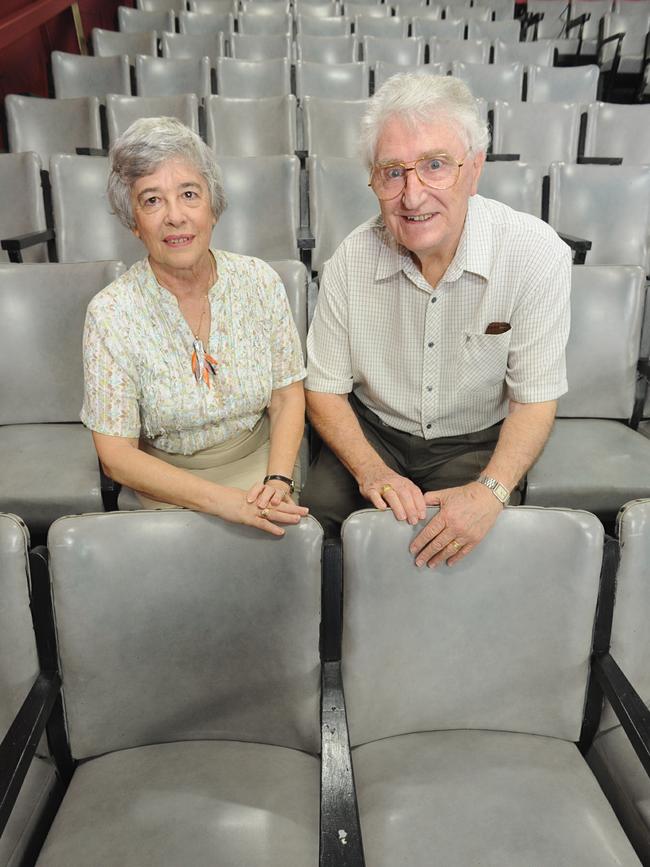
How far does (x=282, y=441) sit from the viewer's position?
1.17 metres

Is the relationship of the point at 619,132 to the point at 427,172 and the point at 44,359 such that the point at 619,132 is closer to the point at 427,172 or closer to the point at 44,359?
the point at 427,172

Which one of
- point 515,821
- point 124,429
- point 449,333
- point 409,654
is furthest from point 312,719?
point 449,333

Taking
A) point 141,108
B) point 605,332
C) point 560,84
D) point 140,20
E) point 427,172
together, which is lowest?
point 605,332

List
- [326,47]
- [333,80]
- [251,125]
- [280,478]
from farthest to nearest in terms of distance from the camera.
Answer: [326,47] < [333,80] < [251,125] < [280,478]

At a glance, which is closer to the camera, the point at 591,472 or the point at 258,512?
the point at 258,512

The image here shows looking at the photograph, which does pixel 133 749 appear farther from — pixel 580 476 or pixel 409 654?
pixel 580 476

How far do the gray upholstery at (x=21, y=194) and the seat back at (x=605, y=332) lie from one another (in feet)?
5.32

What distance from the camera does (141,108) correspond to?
105 inches

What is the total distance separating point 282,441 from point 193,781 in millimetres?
563

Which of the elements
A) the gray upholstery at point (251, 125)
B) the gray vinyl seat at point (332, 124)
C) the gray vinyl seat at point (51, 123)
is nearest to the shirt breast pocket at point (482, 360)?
the gray vinyl seat at point (332, 124)

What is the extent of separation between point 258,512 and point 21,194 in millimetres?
1729

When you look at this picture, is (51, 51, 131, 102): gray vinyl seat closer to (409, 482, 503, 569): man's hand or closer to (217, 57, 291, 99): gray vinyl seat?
(217, 57, 291, 99): gray vinyl seat

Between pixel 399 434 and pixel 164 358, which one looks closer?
pixel 164 358

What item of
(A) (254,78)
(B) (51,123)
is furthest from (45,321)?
(A) (254,78)
